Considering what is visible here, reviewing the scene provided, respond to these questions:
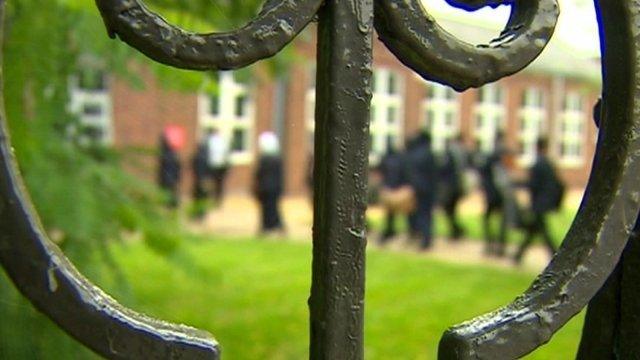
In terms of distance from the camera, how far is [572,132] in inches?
1013

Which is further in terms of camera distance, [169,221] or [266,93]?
[266,93]

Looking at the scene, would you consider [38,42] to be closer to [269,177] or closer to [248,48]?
[248,48]

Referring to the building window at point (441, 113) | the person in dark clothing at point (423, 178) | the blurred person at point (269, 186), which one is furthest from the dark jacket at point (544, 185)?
the building window at point (441, 113)

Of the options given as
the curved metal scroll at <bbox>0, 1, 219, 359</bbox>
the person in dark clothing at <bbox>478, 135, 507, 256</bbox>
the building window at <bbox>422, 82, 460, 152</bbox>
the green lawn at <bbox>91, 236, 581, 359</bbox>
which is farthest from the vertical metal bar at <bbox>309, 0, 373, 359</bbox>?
the building window at <bbox>422, 82, 460, 152</bbox>

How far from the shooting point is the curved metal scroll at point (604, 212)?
70 cm

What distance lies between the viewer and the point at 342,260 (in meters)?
0.66

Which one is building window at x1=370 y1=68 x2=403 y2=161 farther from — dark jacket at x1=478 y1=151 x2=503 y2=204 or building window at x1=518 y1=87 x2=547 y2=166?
dark jacket at x1=478 y1=151 x2=503 y2=204

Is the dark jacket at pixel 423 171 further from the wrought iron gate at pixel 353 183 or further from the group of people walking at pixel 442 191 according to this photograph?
the wrought iron gate at pixel 353 183

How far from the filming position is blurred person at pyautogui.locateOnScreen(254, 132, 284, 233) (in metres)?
11.7

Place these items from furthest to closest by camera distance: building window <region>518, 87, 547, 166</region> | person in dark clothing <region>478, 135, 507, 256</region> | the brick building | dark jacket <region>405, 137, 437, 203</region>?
building window <region>518, 87, 547, 166</region> → the brick building → dark jacket <region>405, 137, 437, 203</region> → person in dark clothing <region>478, 135, 507, 256</region>

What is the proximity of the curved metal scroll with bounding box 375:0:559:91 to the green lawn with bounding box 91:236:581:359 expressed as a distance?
6.22ft

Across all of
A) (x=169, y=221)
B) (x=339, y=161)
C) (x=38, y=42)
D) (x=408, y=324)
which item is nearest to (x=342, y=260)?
(x=339, y=161)

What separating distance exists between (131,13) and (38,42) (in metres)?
1.65

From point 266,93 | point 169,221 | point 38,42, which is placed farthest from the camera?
point 266,93
